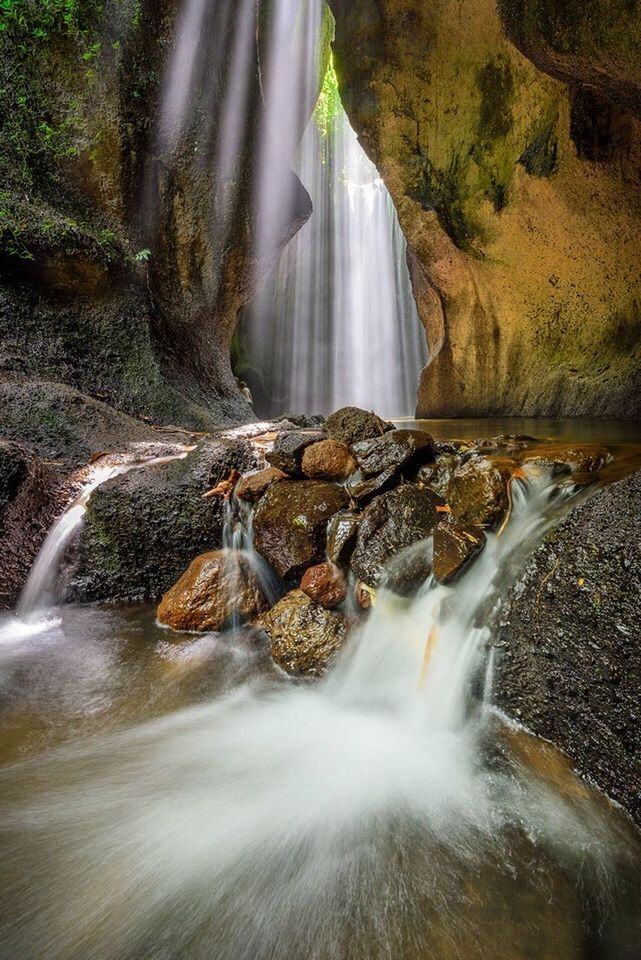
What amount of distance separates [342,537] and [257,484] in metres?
0.96

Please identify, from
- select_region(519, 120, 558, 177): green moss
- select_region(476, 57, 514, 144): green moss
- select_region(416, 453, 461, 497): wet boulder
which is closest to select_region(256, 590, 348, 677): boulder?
select_region(416, 453, 461, 497): wet boulder

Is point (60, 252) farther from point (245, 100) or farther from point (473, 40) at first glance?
point (473, 40)

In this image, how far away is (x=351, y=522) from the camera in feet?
10.0

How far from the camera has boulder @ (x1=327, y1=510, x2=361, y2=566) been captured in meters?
3.00

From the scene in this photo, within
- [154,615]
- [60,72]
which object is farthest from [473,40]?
[154,615]

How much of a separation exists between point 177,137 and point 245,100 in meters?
2.15

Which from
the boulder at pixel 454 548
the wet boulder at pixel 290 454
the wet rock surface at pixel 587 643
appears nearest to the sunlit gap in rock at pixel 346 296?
the wet boulder at pixel 290 454

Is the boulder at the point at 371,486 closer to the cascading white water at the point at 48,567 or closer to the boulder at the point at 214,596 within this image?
the boulder at the point at 214,596

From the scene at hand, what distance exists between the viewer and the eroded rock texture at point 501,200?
24.0 feet

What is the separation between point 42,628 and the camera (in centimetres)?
320

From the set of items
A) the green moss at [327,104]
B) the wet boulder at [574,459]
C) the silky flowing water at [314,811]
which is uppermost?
the green moss at [327,104]

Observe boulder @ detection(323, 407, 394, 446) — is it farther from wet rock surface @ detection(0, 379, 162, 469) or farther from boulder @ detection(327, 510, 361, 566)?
wet rock surface @ detection(0, 379, 162, 469)

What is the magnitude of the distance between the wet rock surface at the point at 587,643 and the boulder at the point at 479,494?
2.03ft

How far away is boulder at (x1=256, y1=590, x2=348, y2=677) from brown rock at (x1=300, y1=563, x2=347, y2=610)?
0.14ft
